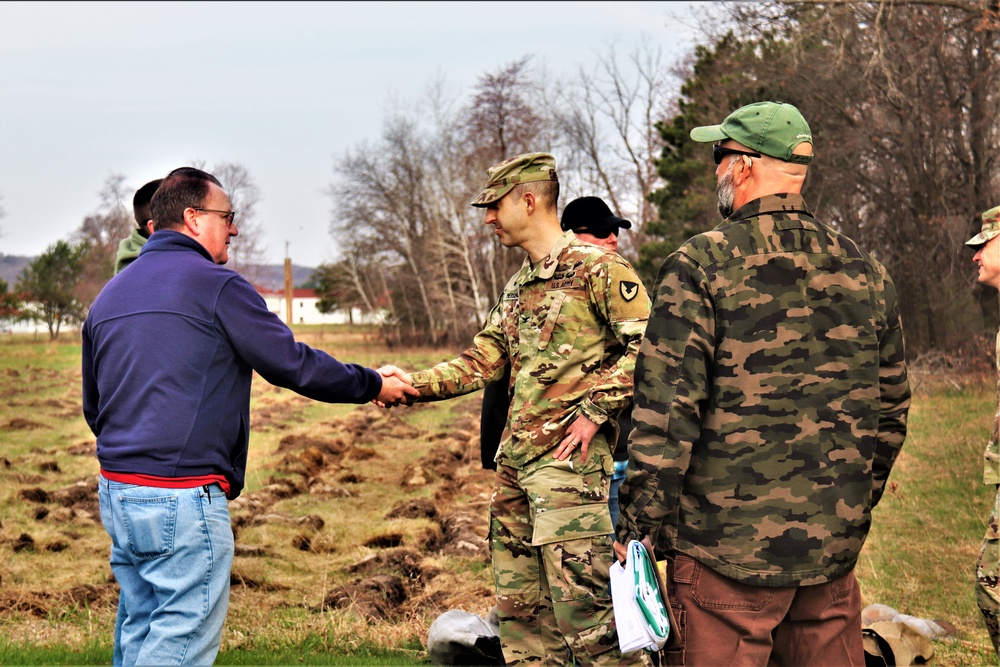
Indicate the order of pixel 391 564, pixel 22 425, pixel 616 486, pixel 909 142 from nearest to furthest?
pixel 616 486 < pixel 391 564 < pixel 22 425 < pixel 909 142

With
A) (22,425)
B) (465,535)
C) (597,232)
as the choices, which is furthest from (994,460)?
(22,425)

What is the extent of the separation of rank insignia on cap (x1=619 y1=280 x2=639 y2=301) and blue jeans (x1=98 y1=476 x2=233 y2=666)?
1.91 metres

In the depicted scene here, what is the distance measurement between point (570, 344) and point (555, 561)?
3.10ft

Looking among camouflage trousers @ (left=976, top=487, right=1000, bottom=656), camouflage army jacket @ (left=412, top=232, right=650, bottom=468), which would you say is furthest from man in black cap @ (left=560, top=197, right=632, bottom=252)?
camouflage trousers @ (left=976, top=487, right=1000, bottom=656)

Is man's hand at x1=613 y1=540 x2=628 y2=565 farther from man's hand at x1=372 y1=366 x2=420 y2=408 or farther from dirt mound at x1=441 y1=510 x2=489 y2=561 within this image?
dirt mound at x1=441 y1=510 x2=489 y2=561

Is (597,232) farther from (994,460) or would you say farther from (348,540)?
(348,540)

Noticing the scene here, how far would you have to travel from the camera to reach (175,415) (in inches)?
140

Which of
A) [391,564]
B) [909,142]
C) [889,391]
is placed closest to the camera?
[889,391]

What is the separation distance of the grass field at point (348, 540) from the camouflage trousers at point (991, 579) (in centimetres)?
175

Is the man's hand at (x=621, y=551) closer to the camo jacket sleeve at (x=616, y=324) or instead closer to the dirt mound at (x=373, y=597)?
the camo jacket sleeve at (x=616, y=324)

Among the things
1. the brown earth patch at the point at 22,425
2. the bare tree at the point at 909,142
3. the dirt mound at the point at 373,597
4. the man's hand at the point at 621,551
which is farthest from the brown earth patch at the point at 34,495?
the bare tree at the point at 909,142

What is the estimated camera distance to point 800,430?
2.98 m

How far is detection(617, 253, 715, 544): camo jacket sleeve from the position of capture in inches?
117

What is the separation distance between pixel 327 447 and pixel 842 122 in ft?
47.1
